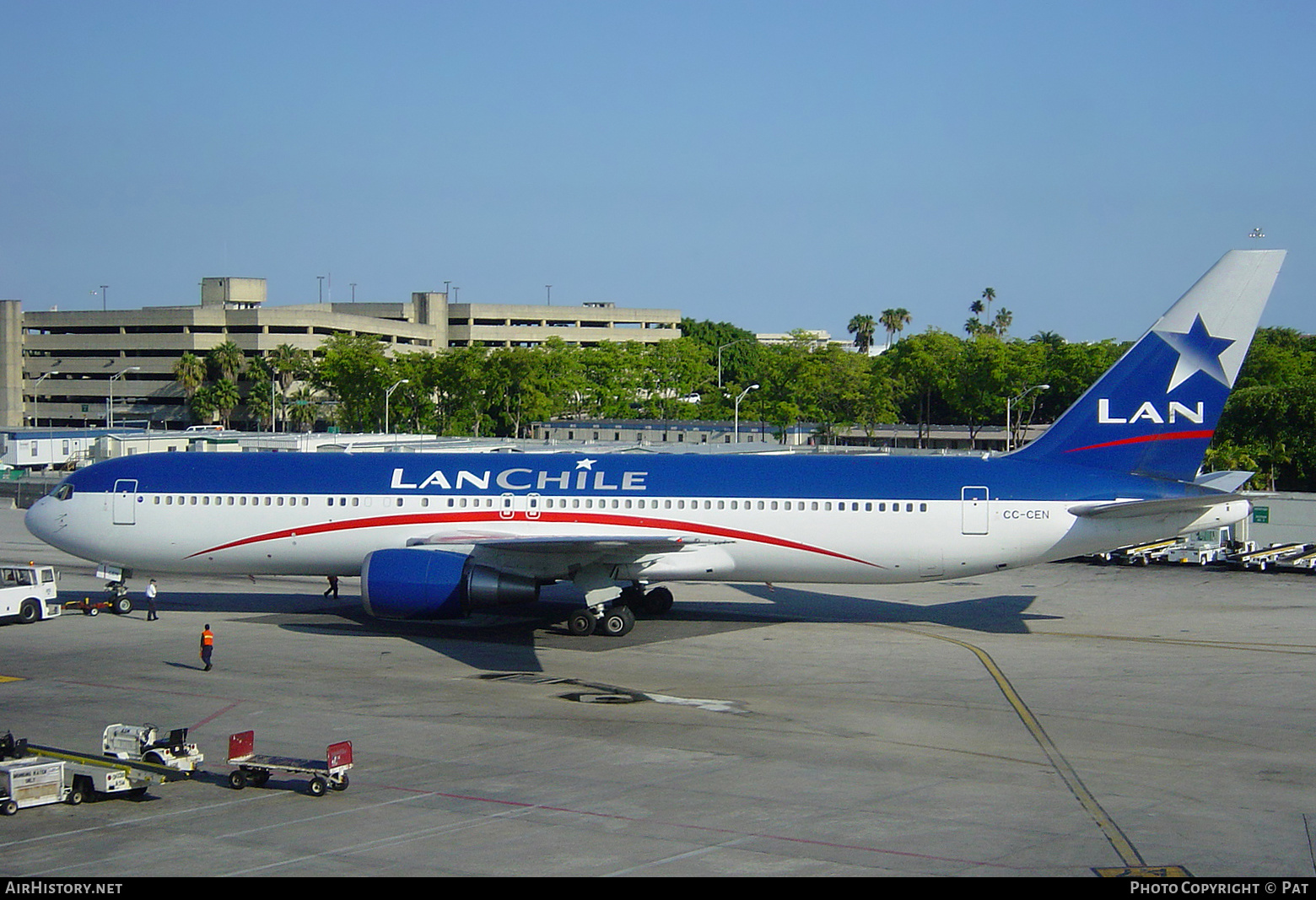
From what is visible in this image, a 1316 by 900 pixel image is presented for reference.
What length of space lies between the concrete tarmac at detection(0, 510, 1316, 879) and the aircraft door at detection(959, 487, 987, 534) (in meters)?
3.10

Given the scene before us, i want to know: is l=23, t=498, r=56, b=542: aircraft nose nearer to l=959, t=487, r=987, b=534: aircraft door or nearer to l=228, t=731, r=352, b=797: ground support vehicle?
l=228, t=731, r=352, b=797: ground support vehicle

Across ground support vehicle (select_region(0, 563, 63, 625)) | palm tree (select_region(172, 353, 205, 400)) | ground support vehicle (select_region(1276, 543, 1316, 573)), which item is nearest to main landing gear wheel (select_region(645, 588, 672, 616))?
ground support vehicle (select_region(0, 563, 63, 625))

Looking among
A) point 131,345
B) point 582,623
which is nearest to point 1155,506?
point 582,623

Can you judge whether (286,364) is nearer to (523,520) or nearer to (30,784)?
(523,520)

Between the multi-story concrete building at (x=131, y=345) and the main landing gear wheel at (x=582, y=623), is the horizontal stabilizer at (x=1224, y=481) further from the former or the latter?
the multi-story concrete building at (x=131, y=345)

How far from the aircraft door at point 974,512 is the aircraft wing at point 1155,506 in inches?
101

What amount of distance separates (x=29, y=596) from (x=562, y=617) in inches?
598

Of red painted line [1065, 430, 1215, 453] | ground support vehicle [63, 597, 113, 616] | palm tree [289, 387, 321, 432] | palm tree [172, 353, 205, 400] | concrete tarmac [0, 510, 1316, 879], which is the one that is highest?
palm tree [172, 353, 205, 400]

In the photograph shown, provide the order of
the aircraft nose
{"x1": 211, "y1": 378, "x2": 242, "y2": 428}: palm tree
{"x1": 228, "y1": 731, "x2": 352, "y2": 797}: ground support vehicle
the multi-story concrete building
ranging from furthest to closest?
the multi-story concrete building → {"x1": 211, "y1": 378, "x2": 242, "y2": 428}: palm tree → the aircraft nose → {"x1": 228, "y1": 731, "x2": 352, "y2": 797}: ground support vehicle

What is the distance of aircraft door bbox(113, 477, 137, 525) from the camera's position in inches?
1315

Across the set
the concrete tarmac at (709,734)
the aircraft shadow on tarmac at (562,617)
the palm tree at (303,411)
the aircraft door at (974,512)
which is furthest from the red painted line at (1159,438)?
the palm tree at (303,411)

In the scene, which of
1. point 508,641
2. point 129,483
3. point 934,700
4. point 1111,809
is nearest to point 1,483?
point 129,483

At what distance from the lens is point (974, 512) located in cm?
3114

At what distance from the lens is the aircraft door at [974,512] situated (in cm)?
3112
